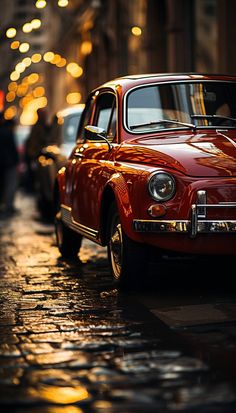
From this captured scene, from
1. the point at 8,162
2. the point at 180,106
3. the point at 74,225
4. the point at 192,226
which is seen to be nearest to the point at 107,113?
the point at 180,106

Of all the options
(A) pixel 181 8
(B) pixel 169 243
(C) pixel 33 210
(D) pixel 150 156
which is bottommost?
(C) pixel 33 210

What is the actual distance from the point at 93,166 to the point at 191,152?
1.44 m

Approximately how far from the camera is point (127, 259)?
7770 mm

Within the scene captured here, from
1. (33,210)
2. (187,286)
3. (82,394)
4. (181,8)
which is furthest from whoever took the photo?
(181,8)

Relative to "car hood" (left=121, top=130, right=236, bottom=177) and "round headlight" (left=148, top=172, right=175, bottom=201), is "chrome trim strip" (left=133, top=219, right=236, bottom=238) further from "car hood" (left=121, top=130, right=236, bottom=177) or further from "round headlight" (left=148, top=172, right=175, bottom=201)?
"car hood" (left=121, top=130, right=236, bottom=177)

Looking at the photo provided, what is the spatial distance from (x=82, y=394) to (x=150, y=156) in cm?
328

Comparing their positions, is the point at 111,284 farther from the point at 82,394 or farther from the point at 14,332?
the point at 82,394

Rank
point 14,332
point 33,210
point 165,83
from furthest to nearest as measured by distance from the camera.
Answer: point 33,210
point 165,83
point 14,332

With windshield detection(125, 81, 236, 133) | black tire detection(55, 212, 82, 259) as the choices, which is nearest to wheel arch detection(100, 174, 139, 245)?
windshield detection(125, 81, 236, 133)

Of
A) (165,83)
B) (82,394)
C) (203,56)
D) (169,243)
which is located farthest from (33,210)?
(82,394)

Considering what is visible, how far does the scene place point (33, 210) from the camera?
20.3 m

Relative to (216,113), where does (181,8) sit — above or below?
above

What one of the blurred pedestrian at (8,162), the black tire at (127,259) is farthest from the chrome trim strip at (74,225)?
the blurred pedestrian at (8,162)

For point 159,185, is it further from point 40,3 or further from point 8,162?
point 8,162
